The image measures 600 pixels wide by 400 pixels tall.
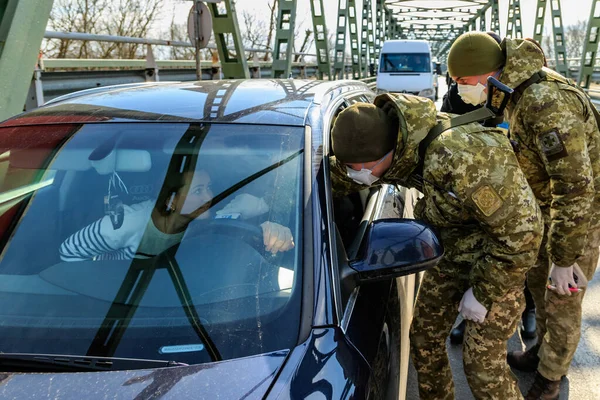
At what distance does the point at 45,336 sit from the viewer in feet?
4.62

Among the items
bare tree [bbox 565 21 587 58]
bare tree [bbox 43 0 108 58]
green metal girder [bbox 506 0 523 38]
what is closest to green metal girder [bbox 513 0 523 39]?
green metal girder [bbox 506 0 523 38]

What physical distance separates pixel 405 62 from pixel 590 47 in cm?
585

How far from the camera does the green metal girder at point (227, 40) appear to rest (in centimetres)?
846

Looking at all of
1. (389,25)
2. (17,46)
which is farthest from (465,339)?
(389,25)

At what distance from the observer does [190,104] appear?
209 centimetres

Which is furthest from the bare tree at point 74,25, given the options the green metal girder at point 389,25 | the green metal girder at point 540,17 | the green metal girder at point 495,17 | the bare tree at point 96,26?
the green metal girder at point 389,25

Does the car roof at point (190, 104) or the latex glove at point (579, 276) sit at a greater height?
the car roof at point (190, 104)

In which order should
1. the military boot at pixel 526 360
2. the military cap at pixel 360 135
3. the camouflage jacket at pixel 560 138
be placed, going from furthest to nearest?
1. the military boot at pixel 526 360
2. the camouflage jacket at pixel 560 138
3. the military cap at pixel 360 135

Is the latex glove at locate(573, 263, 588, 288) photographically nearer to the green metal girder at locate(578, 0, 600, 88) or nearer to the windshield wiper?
the windshield wiper

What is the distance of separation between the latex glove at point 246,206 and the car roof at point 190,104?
320mm

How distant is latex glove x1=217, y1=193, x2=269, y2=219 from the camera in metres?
1.73

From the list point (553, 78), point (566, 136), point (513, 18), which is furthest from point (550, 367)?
point (513, 18)

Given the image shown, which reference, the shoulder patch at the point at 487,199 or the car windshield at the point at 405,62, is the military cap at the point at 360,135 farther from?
the car windshield at the point at 405,62

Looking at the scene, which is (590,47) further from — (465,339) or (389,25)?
(389,25)
